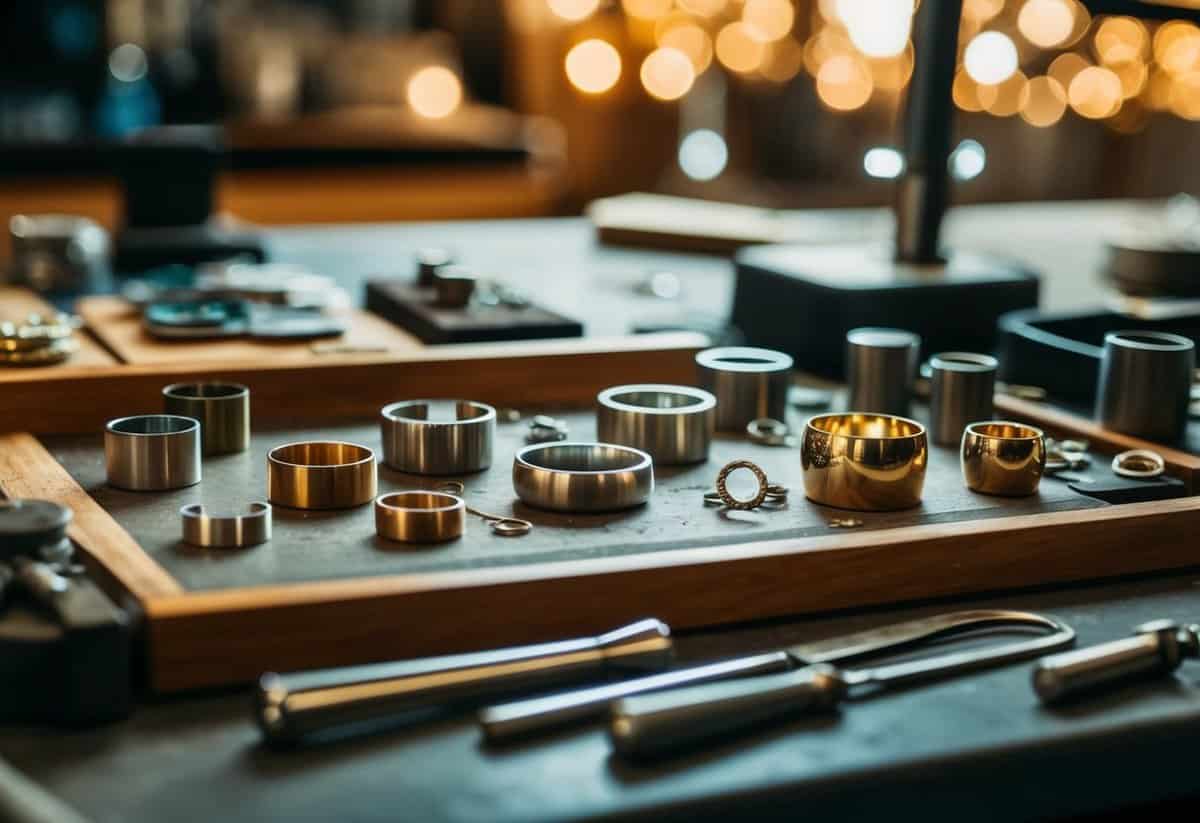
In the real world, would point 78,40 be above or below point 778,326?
above

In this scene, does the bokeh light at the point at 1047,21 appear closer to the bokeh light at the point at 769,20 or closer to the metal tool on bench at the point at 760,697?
the bokeh light at the point at 769,20

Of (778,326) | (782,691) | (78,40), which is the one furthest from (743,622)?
(78,40)

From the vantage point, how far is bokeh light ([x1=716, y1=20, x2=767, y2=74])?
477cm

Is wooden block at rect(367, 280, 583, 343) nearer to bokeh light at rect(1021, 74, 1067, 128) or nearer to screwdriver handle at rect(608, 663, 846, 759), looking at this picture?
screwdriver handle at rect(608, 663, 846, 759)

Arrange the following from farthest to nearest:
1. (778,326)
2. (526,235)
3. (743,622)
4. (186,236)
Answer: (526,235)
(186,236)
(778,326)
(743,622)

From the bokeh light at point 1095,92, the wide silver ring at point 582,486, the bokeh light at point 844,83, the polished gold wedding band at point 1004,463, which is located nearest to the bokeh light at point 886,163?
the polished gold wedding band at point 1004,463

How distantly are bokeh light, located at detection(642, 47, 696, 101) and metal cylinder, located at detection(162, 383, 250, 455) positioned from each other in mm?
3874

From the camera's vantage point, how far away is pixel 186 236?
2.42 metres

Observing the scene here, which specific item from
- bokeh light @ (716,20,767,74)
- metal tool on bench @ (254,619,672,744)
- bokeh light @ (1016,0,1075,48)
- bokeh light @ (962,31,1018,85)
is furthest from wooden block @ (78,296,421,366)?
bokeh light @ (1016,0,1075,48)

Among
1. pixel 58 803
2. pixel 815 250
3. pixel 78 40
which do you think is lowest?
pixel 58 803

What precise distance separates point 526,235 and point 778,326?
48.1 inches

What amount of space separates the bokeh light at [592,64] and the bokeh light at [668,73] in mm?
128

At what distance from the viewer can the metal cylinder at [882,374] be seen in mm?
1363

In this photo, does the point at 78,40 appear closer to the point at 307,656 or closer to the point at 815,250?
the point at 815,250
